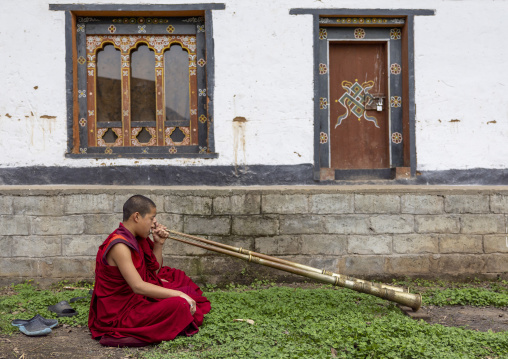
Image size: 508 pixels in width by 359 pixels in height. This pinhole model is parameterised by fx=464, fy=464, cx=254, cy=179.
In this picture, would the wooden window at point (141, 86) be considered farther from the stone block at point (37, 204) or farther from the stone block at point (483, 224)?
the stone block at point (483, 224)

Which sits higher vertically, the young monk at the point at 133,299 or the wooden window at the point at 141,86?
the wooden window at the point at 141,86

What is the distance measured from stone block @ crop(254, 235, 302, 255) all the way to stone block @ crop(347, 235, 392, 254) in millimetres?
693

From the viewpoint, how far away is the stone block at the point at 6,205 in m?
6.01

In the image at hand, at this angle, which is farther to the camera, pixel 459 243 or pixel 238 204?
pixel 459 243

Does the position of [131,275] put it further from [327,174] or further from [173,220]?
[327,174]

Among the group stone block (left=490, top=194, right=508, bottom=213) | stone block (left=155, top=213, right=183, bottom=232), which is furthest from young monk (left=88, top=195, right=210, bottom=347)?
stone block (left=490, top=194, right=508, bottom=213)

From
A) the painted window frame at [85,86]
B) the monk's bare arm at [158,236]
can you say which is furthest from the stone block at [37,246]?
the monk's bare arm at [158,236]

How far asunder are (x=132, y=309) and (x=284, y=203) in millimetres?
2613

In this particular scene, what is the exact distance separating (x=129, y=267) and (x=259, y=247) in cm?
239

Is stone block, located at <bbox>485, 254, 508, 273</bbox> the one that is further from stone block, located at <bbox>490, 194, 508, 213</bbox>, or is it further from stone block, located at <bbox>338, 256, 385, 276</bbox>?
stone block, located at <bbox>338, 256, 385, 276</bbox>

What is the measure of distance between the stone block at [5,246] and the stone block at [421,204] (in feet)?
16.9

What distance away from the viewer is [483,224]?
6.19 m

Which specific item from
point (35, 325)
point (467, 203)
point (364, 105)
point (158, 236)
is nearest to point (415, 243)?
point (467, 203)

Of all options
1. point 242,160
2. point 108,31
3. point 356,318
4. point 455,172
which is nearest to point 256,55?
point 242,160
